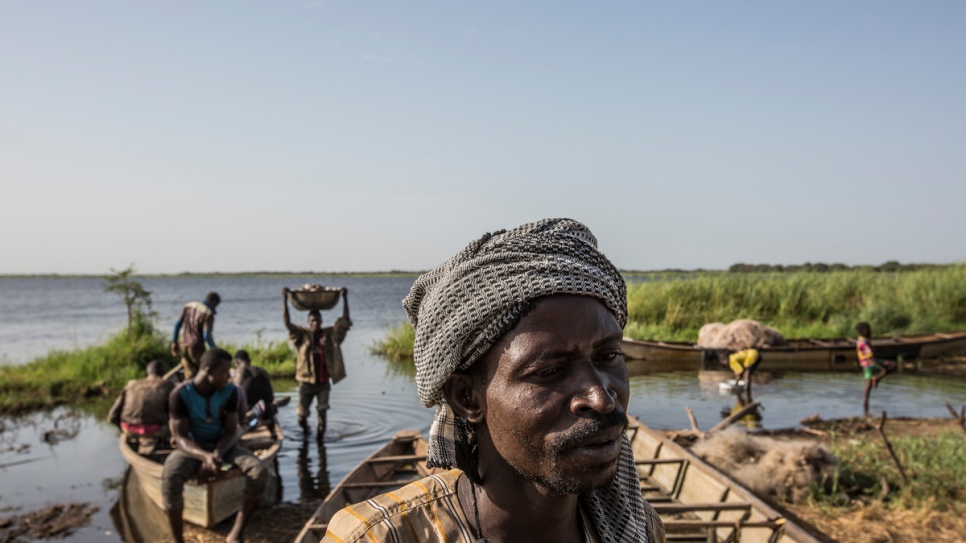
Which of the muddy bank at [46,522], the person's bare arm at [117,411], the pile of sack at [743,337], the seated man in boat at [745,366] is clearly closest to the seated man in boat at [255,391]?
the person's bare arm at [117,411]

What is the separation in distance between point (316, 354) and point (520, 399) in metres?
8.50

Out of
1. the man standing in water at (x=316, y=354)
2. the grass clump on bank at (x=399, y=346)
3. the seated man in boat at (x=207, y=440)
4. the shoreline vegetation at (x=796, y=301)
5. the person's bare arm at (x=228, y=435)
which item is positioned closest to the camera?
the seated man in boat at (x=207, y=440)

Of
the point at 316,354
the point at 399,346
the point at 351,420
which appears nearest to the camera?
the point at 316,354

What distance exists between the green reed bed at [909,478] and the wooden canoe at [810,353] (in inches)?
367

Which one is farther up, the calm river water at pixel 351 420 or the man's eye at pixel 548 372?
the man's eye at pixel 548 372

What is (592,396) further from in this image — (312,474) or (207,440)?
(312,474)

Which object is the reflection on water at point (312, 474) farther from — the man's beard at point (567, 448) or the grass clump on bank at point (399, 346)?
the grass clump on bank at point (399, 346)

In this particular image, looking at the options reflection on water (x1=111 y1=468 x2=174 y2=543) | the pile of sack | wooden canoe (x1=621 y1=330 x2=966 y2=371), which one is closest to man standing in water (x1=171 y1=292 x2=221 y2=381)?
reflection on water (x1=111 y1=468 x2=174 y2=543)

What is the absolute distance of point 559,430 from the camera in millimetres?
1148

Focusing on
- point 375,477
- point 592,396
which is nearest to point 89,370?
point 375,477

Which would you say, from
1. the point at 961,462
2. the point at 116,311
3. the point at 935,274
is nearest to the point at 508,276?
the point at 961,462

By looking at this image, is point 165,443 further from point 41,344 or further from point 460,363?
point 41,344

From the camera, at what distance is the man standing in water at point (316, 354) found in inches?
365

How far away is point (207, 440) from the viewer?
589cm
